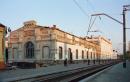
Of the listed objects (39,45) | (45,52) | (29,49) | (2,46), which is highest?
(39,45)

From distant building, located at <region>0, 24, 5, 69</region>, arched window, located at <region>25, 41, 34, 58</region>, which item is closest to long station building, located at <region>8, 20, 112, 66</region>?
arched window, located at <region>25, 41, 34, 58</region>

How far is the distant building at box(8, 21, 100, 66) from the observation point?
192 ft

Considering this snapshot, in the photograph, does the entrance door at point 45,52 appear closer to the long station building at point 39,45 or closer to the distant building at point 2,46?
the long station building at point 39,45

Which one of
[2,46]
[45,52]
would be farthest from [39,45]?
[2,46]

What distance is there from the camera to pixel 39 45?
60.1 metres

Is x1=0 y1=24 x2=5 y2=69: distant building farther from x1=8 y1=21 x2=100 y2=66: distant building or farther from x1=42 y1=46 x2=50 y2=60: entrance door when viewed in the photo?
x1=42 y1=46 x2=50 y2=60: entrance door

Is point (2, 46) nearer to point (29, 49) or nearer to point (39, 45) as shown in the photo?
point (39, 45)

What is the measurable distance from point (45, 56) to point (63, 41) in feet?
22.0

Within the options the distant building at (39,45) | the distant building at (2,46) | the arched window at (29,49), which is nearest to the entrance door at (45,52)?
the distant building at (39,45)

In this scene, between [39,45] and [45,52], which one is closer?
[45,52]

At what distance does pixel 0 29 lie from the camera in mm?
38406

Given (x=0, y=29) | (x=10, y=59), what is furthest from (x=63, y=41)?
(x=0, y=29)

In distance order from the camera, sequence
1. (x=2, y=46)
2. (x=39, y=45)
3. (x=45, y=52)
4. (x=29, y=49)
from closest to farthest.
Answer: (x=2, y=46) → (x=45, y=52) → (x=39, y=45) → (x=29, y=49)

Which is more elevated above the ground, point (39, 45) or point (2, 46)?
point (39, 45)
